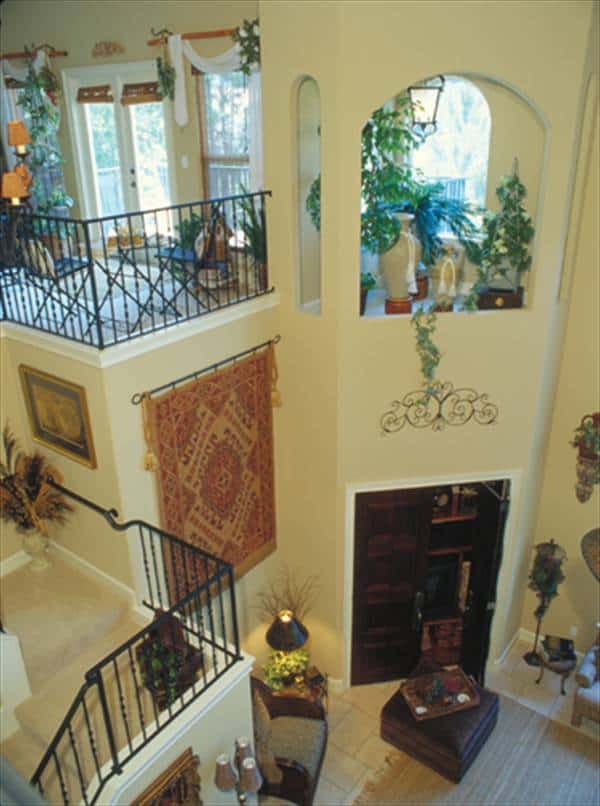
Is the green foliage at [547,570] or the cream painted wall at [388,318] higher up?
the cream painted wall at [388,318]

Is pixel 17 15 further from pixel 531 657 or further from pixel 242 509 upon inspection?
pixel 531 657

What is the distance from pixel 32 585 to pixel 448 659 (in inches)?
174

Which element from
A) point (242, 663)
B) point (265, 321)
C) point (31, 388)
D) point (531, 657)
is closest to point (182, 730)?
point (242, 663)

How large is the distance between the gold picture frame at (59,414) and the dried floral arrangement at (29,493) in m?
0.22

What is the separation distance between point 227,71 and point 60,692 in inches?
230

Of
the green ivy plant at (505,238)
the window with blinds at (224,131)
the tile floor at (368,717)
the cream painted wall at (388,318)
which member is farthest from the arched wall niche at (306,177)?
the tile floor at (368,717)

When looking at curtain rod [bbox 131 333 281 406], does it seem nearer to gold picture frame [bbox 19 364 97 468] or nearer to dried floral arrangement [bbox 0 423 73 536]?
gold picture frame [bbox 19 364 97 468]

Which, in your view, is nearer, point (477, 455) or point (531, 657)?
point (477, 455)

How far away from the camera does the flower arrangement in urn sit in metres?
5.62

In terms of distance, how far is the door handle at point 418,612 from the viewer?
7.02 meters

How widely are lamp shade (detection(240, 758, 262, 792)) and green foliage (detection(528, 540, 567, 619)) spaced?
387 cm

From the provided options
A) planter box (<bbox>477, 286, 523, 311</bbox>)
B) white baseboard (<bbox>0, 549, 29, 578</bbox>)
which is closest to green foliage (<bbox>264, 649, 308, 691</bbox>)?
white baseboard (<bbox>0, 549, 29, 578</bbox>)

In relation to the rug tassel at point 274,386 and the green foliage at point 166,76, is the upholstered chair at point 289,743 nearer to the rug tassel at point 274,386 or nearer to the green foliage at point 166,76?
the rug tassel at point 274,386

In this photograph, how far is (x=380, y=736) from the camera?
21.8 ft
